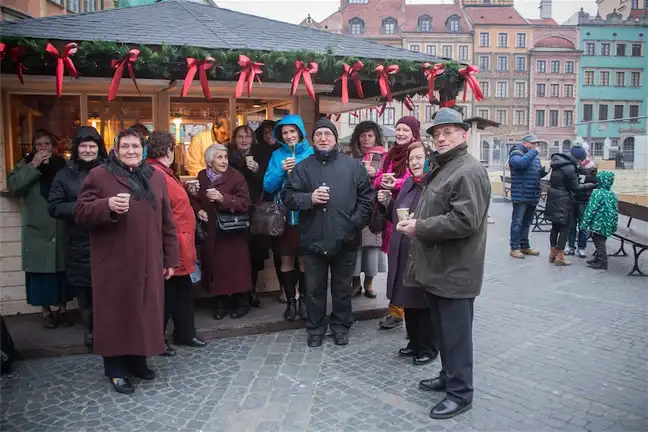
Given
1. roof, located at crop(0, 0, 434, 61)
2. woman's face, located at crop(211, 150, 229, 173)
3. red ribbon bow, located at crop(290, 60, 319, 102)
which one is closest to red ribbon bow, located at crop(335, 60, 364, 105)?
roof, located at crop(0, 0, 434, 61)

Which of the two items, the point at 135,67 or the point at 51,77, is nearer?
the point at 135,67

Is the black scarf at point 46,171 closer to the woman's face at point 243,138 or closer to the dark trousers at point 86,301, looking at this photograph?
the dark trousers at point 86,301

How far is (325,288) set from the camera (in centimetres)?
Result: 515

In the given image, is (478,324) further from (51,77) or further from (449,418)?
(51,77)

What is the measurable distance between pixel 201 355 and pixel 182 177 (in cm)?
256

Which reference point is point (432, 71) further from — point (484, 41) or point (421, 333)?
point (484, 41)

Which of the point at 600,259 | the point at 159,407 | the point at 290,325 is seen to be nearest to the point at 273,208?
the point at 290,325

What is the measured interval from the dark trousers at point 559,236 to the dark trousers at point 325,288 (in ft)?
15.9

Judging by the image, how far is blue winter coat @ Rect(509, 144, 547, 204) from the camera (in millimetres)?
9156

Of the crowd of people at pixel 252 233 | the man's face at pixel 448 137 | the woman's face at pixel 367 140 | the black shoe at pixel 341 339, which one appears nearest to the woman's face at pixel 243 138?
the crowd of people at pixel 252 233

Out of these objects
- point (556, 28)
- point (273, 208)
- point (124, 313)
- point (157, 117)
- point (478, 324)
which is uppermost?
point (556, 28)

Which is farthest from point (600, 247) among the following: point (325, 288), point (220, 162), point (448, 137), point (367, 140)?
Answer: point (220, 162)

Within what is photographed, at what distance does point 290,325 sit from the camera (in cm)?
562

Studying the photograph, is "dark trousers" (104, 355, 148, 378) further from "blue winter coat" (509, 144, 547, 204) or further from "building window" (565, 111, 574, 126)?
"building window" (565, 111, 574, 126)
